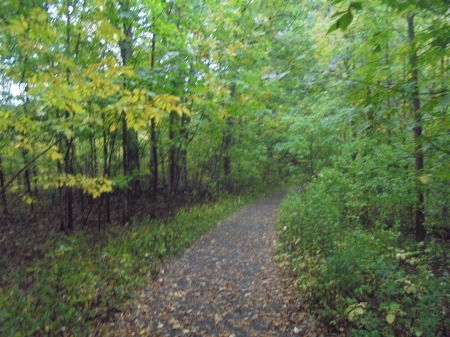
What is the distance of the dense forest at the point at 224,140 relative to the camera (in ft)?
13.3

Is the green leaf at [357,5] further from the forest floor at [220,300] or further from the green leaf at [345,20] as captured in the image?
the forest floor at [220,300]

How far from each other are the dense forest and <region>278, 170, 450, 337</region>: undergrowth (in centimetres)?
3

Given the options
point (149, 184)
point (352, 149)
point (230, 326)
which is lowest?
point (230, 326)

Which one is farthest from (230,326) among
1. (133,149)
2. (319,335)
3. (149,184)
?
(149,184)

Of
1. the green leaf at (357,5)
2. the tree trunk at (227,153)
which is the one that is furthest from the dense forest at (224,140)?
the tree trunk at (227,153)

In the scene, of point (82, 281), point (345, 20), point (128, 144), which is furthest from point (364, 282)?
point (128, 144)

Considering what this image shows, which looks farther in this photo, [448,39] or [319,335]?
[319,335]

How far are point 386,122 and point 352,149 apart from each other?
24.7ft

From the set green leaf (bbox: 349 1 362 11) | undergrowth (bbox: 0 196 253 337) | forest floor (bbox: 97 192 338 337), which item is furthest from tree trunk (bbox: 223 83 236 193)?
green leaf (bbox: 349 1 362 11)

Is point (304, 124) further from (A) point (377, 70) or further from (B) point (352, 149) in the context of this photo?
(A) point (377, 70)

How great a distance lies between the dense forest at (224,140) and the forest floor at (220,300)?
1.11ft

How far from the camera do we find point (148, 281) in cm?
715

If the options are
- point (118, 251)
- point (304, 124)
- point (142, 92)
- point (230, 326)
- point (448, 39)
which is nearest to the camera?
point (448, 39)

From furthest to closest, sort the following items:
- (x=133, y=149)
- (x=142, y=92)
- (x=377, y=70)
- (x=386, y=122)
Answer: (x=133, y=149)
(x=142, y=92)
(x=377, y=70)
(x=386, y=122)
